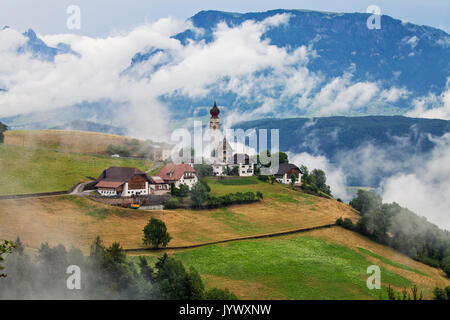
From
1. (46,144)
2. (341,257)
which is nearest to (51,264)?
(341,257)

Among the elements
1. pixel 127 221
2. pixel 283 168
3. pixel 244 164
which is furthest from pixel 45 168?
pixel 283 168

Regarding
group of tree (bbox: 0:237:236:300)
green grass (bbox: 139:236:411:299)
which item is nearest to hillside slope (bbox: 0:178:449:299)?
green grass (bbox: 139:236:411:299)

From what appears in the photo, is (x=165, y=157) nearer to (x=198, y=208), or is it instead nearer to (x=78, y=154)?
(x=78, y=154)

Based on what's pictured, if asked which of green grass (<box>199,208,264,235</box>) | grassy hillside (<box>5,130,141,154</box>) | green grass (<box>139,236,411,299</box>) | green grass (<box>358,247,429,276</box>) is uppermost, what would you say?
grassy hillside (<box>5,130,141,154</box>)

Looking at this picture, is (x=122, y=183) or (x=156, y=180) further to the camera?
(x=156, y=180)

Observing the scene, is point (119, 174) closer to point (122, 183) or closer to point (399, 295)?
point (122, 183)

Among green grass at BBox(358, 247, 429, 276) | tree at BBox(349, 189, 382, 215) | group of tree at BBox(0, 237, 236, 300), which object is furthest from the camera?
tree at BBox(349, 189, 382, 215)

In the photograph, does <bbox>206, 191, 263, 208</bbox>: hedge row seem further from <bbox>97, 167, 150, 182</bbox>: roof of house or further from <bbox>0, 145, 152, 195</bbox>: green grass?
<bbox>0, 145, 152, 195</bbox>: green grass
